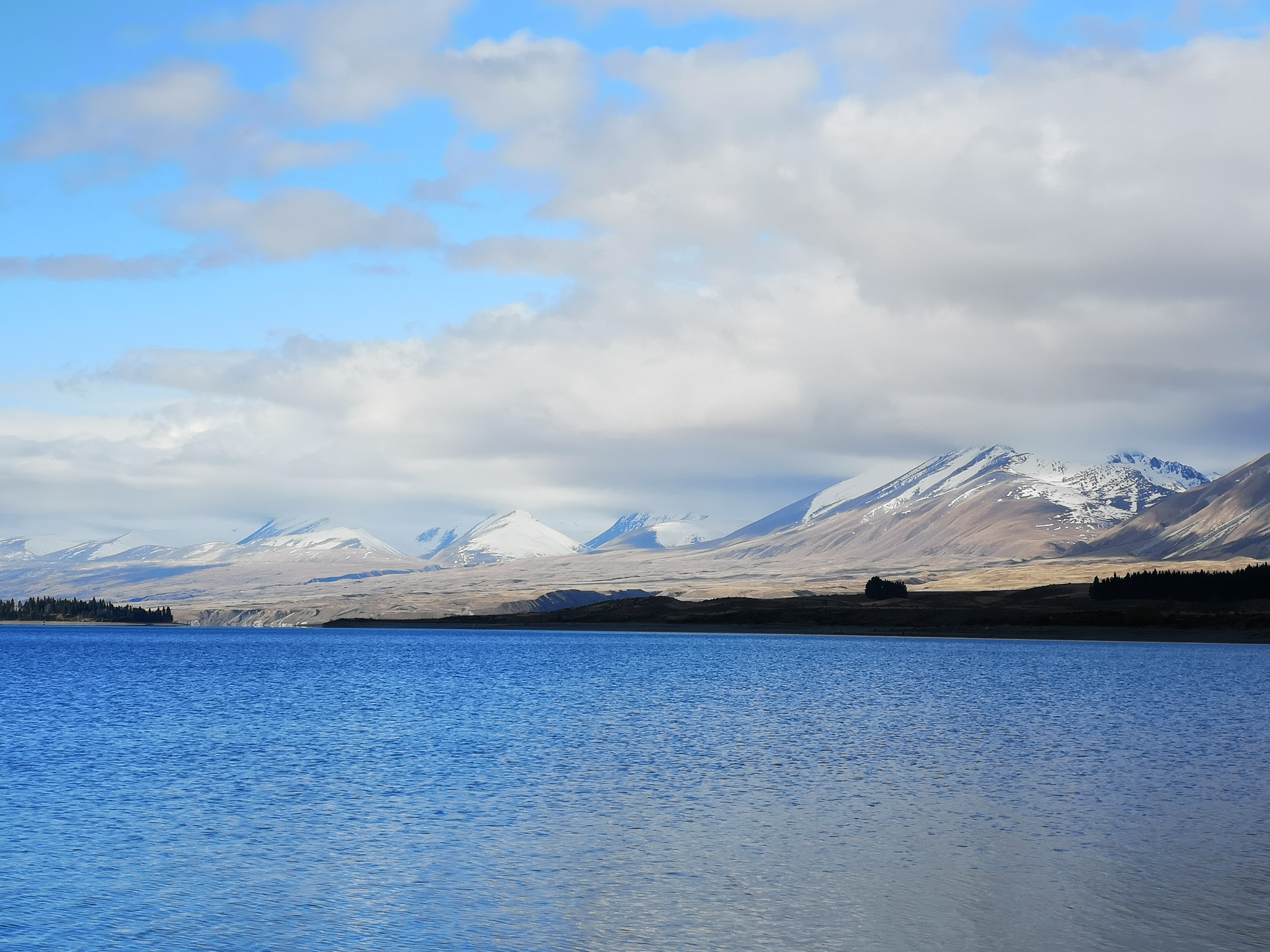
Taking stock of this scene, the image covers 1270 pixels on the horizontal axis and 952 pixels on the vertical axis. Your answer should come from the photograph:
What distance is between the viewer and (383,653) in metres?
187

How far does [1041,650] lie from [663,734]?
13485 centimetres

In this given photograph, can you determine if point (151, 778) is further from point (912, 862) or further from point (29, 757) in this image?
point (912, 862)

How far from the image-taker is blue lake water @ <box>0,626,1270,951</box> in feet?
91.2

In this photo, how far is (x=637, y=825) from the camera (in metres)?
39.2

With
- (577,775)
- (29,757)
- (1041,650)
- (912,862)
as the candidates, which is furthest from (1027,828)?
(1041,650)

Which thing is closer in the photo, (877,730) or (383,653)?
(877,730)

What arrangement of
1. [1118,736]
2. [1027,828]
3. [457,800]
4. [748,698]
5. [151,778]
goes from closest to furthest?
[1027,828], [457,800], [151,778], [1118,736], [748,698]

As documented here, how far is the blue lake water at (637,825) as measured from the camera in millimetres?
27797

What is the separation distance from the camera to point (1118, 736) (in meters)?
64.6

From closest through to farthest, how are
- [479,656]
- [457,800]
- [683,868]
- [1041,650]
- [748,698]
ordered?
[683,868]
[457,800]
[748,698]
[479,656]
[1041,650]

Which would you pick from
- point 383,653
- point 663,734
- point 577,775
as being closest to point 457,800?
point 577,775

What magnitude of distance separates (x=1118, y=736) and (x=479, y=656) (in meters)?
118

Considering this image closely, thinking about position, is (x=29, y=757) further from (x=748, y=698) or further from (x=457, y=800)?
(x=748, y=698)

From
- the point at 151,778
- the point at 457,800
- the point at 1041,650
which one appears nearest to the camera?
the point at 457,800
